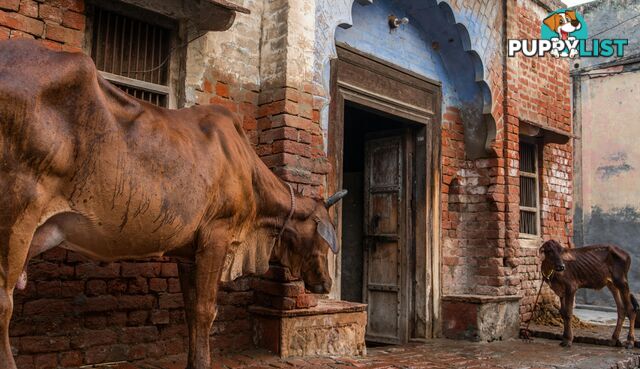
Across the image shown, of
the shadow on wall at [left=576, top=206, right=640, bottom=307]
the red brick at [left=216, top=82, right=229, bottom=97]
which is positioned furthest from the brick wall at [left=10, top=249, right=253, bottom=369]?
the shadow on wall at [left=576, top=206, right=640, bottom=307]

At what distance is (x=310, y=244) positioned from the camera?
4.23 metres

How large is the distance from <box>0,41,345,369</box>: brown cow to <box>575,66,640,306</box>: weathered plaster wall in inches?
403

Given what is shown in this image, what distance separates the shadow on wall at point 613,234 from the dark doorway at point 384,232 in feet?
22.0

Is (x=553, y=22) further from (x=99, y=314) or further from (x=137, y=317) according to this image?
(x=99, y=314)

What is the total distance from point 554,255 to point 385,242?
6.64 ft

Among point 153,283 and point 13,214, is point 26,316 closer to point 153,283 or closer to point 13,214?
point 153,283

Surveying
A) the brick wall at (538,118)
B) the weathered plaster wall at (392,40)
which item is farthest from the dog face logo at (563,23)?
the weathered plaster wall at (392,40)

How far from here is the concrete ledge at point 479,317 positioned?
689 centimetres

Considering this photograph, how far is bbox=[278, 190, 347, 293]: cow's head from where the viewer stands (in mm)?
4184

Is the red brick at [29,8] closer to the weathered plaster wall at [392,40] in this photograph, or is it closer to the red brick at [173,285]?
the red brick at [173,285]

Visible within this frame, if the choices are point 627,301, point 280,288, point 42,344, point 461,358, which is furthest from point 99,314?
point 627,301

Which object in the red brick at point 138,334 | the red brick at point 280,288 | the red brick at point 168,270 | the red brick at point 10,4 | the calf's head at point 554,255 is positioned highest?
the red brick at point 10,4

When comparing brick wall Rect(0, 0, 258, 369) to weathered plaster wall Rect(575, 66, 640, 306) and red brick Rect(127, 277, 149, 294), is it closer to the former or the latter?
red brick Rect(127, 277, 149, 294)

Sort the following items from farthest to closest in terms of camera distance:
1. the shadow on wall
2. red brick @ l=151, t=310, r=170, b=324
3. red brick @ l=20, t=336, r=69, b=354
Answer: the shadow on wall → red brick @ l=151, t=310, r=170, b=324 → red brick @ l=20, t=336, r=69, b=354
